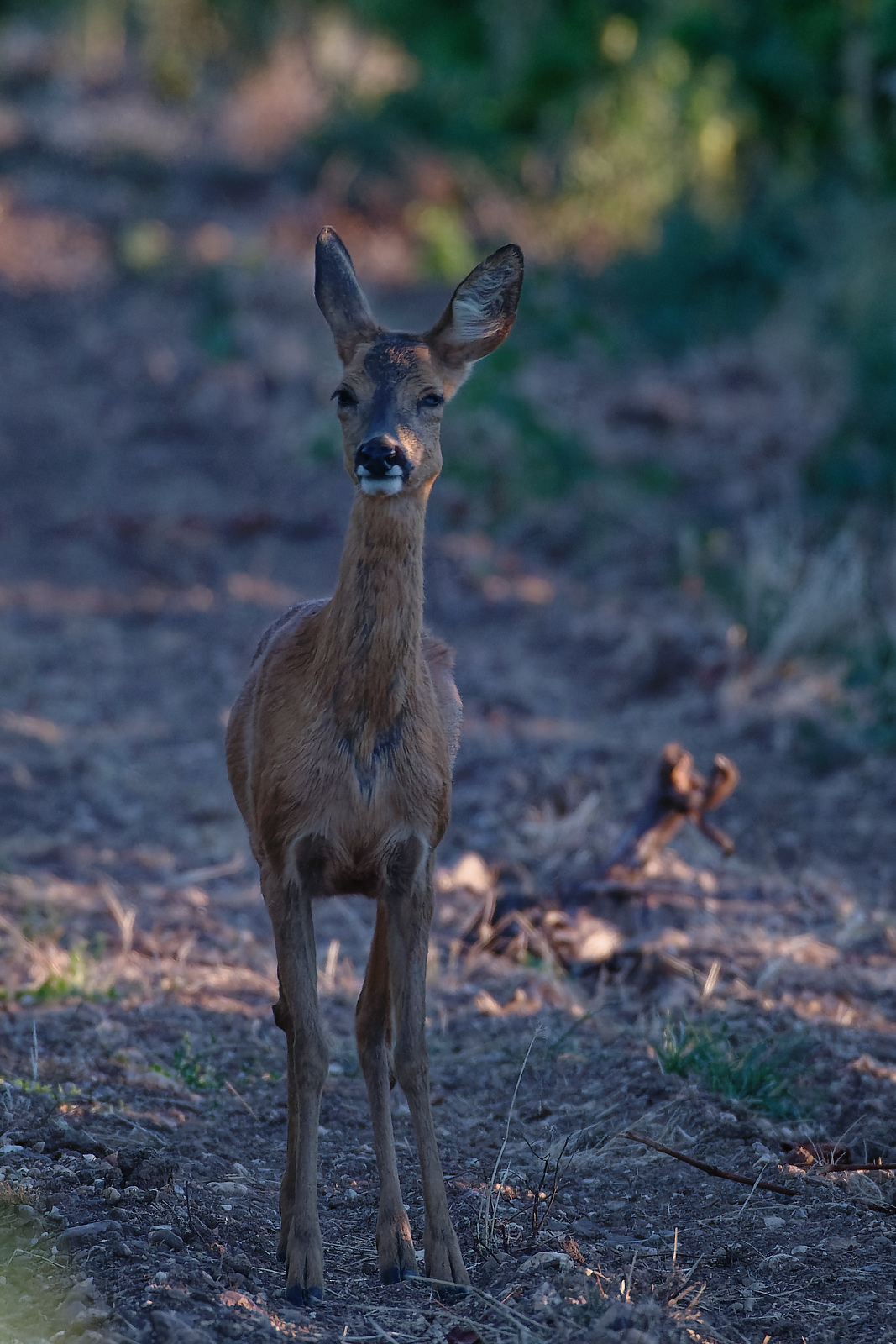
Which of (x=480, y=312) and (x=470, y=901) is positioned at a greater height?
(x=480, y=312)

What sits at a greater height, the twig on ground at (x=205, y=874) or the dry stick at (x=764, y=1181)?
the twig on ground at (x=205, y=874)

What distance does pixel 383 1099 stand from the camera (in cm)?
407

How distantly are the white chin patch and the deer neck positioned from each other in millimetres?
79

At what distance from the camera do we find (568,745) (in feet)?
25.7

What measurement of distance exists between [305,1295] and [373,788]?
1.15m

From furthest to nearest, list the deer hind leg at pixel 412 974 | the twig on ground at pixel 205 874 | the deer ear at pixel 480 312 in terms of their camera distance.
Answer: the twig on ground at pixel 205 874 < the deer ear at pixel 480 312 < the deer hind leg at pixel 412 974

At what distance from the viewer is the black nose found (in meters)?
3.80

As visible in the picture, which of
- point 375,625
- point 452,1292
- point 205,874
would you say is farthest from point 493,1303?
point 205,874

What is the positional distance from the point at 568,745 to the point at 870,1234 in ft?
13.4

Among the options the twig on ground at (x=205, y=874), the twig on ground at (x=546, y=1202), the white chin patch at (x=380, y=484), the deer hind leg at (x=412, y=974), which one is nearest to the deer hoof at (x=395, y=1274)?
the deer hind leg at (x=412, y=974)

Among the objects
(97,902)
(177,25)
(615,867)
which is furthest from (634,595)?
(177,25)

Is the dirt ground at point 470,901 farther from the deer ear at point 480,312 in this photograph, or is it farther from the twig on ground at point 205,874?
the deer ear at point 480,312

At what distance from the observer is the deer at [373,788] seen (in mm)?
3797

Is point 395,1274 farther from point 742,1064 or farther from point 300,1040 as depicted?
point 742,1064
